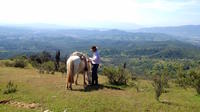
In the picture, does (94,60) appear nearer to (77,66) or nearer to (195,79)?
(77,66)

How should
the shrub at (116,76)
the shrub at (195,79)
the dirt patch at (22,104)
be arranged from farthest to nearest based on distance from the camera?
the shrub at (116,76) < the shrub at (195,79) < the dirt patch at (22,104)

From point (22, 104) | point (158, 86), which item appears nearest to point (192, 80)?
point (158, 86)


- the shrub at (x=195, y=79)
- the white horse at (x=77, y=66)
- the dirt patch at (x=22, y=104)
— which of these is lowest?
the dirt patch at (x=22, y=104)

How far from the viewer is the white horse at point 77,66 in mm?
14203

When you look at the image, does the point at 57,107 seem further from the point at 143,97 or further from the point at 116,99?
the point at 143,97

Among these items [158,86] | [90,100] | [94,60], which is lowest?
[90,100]

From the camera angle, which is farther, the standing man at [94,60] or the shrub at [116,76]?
the shrub at [116,76]

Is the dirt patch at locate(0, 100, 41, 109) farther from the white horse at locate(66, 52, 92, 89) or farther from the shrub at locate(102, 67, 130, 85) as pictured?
the shrub at locate(102, 67, 130, 85)

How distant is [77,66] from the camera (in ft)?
47.5

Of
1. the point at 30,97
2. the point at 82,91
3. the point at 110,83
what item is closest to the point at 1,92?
the point at 30,97

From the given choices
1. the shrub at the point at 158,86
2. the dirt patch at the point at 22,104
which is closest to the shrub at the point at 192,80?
the shrub at the point at 158,86

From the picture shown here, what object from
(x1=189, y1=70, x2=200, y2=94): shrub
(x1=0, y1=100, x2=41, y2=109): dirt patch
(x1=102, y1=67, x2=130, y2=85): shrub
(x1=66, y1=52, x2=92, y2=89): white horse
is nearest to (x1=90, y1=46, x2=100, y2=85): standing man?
(x1=66, y1=52, x2=92, y2=89): white horse

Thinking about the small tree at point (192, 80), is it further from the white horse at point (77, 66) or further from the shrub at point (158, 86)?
the white horse at point (77, 66)

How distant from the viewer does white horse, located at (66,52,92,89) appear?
1420 cm
